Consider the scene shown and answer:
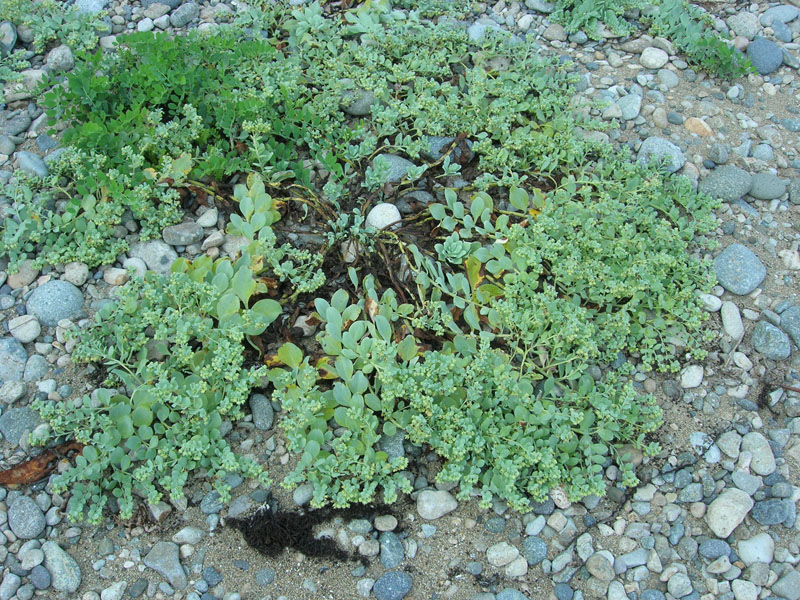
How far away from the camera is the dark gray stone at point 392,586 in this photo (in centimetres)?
300

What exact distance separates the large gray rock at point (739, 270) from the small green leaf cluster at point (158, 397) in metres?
2.41

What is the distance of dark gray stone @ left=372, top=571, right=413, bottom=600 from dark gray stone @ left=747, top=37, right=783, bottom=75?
421cm

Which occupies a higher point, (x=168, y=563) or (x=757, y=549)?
(x=168, y=563)

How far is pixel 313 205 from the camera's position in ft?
13.4

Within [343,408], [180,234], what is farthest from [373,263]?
[180,234]

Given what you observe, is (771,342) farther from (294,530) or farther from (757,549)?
(294,530)

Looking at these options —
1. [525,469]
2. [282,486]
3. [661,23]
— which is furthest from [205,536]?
[661,23]

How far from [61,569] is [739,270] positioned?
3562 mm

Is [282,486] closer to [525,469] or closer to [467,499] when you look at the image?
[467,499]

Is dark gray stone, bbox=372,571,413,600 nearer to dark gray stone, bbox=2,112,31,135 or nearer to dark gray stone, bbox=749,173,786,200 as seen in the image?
dark gray stone, bbox=749,173,786,200

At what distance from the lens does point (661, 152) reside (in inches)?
178

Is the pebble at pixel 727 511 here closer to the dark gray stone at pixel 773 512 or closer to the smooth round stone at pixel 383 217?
the dark gray stone at pixel 773 512

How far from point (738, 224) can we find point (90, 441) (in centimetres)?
360

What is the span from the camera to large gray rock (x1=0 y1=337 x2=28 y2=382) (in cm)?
346
